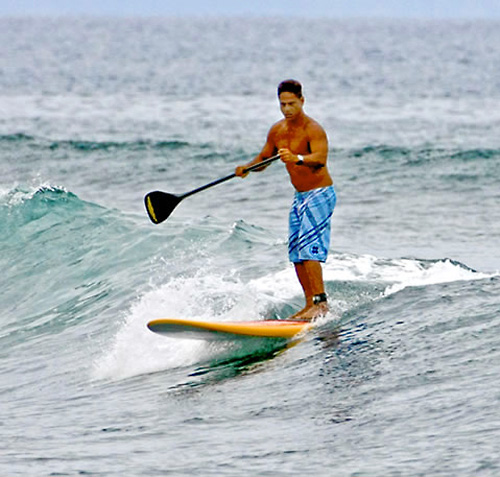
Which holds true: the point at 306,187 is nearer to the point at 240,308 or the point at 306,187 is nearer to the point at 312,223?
the point at 312,223

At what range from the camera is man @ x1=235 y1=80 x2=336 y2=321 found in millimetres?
7969

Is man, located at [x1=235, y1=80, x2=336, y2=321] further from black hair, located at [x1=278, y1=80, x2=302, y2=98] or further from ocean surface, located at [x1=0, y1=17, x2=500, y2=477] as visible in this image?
ocean surface, located at [x1=0, y1=17, x2=500, y2=477]

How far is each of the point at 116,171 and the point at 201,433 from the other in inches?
600

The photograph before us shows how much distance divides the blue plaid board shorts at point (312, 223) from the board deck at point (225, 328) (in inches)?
20.7

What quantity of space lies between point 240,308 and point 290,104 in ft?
6.27

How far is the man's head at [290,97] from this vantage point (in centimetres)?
788

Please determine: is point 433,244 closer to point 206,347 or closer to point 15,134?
point 206,347

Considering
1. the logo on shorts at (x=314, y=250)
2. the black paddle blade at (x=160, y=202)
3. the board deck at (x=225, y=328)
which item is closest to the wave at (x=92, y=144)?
the black paddle blade at (x=160, y=202)

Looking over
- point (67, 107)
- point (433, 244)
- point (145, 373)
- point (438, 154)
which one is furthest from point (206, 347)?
point (67, 107)

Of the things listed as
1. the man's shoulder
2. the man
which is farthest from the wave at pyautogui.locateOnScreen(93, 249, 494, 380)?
the man's shoulder

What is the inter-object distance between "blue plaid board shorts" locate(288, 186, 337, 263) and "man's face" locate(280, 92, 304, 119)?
0.64m

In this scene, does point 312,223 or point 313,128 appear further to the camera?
point 312,223

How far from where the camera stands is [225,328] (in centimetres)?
786

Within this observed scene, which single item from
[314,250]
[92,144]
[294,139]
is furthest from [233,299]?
[92,144]
